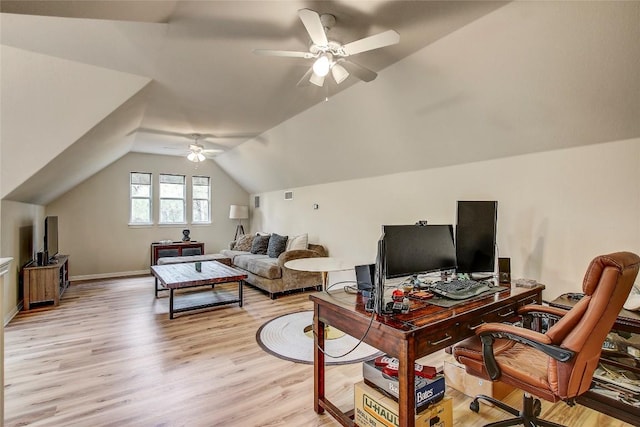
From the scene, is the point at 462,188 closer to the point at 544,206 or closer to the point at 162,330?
the point at 544,206

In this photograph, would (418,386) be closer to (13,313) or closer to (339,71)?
(339,71)

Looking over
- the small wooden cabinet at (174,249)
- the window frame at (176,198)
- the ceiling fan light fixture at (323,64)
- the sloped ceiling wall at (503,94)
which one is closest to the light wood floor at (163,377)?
the sloped ceiling wall at (503,94)

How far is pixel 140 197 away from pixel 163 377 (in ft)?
17.4

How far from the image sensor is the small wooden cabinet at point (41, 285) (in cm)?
420

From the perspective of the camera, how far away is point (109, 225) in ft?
21.2

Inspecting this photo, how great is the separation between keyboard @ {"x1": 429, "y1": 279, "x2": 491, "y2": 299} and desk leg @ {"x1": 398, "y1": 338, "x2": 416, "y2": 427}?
648 millimetres

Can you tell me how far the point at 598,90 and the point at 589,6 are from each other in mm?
633

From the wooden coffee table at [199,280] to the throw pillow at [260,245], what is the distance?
1.17 metres

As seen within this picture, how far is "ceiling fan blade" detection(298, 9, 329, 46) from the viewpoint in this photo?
5.68 ft

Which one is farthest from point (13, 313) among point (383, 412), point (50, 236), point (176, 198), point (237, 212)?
point (383, 412)

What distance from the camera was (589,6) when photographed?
178cm

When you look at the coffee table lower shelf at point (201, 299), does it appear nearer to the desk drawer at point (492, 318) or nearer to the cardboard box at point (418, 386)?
the cardboard box at point (418, 386)

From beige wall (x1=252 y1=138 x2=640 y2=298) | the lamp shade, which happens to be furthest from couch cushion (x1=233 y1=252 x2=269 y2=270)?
beige wall (x1=252 y1=138 x2=640 y2=298)

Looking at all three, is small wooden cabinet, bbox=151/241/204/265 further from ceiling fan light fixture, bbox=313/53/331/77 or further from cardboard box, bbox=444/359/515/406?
cardboard box, bbox=444/359/515/406
